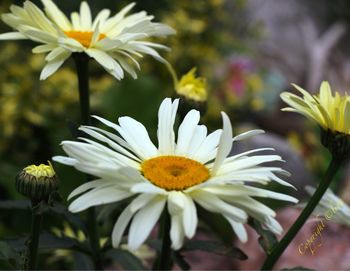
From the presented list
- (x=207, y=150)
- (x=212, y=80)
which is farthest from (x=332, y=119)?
(x=212, y=80)

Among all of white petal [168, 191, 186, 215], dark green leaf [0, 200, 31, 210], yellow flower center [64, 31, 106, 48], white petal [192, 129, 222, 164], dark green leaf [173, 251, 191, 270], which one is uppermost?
yellow flower center [64, 31, 106, 48]

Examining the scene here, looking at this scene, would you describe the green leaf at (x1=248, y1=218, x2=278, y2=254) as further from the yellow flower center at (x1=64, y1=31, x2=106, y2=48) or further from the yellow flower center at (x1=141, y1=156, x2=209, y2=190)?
the yellow flower center at (x1=64, y1=31, x2=106, y2=48)

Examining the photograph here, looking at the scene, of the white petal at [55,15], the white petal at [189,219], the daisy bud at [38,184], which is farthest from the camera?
the white petal at [55,15]

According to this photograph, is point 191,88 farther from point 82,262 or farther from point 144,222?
point 144,222

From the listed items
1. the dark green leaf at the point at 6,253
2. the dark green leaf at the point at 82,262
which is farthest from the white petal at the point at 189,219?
the dark green leaf at the point at 82,262

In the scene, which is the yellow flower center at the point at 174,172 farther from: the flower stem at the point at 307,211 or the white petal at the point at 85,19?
the white petal at the point at 85,19

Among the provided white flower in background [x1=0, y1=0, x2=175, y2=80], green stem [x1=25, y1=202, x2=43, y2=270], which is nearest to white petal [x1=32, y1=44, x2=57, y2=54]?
white flower in background [x1=0, y1=0, x2=175, y2=80]
